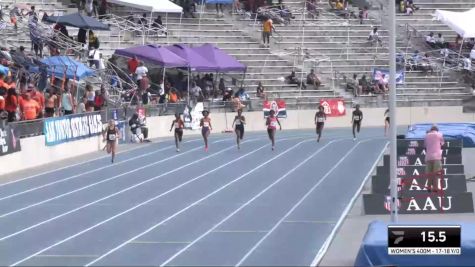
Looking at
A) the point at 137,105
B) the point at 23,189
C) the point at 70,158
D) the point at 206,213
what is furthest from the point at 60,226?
the point at 137,105

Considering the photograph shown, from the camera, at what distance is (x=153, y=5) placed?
45.6 meters

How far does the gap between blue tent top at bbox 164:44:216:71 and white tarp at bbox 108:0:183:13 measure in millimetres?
1966

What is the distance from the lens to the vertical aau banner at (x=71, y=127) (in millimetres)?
30641

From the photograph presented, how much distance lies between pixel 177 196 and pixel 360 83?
26.6 metres

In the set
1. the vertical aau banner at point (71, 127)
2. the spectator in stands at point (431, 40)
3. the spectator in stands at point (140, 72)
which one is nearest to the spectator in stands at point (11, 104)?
the vertical aau banner at point (71, 127)

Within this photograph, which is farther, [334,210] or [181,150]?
[181,150]

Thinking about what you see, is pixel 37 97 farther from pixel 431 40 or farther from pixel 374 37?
pixel 431 40

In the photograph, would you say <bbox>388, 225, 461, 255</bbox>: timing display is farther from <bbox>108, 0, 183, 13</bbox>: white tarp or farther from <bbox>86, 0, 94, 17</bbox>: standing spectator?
<bbox>108, 0, 183, 13</bbox>: white tarp

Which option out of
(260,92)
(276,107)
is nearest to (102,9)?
(260,92)

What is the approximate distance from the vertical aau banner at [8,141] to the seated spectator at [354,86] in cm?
2285

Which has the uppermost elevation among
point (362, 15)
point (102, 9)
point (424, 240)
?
point (102, 9)

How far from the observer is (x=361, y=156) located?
1265 inches

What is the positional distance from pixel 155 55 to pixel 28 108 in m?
13.1

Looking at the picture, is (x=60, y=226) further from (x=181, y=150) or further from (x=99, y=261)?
(x=181, y=150)
